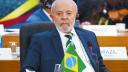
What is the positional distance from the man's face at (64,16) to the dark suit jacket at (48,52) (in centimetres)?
8

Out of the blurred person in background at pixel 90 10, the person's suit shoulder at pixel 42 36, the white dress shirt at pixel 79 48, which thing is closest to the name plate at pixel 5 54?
the person's suit shoulder at pixel 42 36

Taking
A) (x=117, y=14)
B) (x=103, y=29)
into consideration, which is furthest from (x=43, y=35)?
(x=117, y=14)

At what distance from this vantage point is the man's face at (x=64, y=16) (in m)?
2.41

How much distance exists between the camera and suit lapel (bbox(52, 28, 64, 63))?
93.6 inches

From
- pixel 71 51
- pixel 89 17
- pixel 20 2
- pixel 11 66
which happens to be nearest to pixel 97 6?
pixel 89 17

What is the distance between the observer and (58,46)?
242cm

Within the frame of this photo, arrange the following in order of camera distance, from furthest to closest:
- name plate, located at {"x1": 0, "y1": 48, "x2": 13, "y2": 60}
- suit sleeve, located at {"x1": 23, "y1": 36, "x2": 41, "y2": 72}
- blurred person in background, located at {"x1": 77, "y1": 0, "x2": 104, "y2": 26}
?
blurred person in background, located at {"x1": 77, "y1": 0, "x2": 104, "y2": 26}, name plate, located at {"x1": 0, "y1": 48, "x2": 13, "y2": 60}, suit sleeve, located at {"x1": 23, "y1": 36, "x2": 41, "y2": 72}

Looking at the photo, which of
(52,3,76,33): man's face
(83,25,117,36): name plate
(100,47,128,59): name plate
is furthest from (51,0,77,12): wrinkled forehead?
(83,25,117,36): name plate

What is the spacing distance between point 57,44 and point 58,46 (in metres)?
0.02

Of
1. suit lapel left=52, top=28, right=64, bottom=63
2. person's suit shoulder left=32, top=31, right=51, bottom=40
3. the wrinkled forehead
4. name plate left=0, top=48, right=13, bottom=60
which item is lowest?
name plate left=0, top=48, right=13, bottom=60

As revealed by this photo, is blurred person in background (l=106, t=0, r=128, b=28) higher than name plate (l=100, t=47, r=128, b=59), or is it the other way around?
blurred person in background (l=106, t=0, r=128, b=28)

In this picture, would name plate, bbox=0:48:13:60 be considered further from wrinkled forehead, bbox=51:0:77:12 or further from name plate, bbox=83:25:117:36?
name plate, bbox=83:25:117:36

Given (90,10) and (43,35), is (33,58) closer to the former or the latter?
(43,35)

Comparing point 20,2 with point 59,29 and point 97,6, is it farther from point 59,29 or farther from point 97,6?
point 59,29
